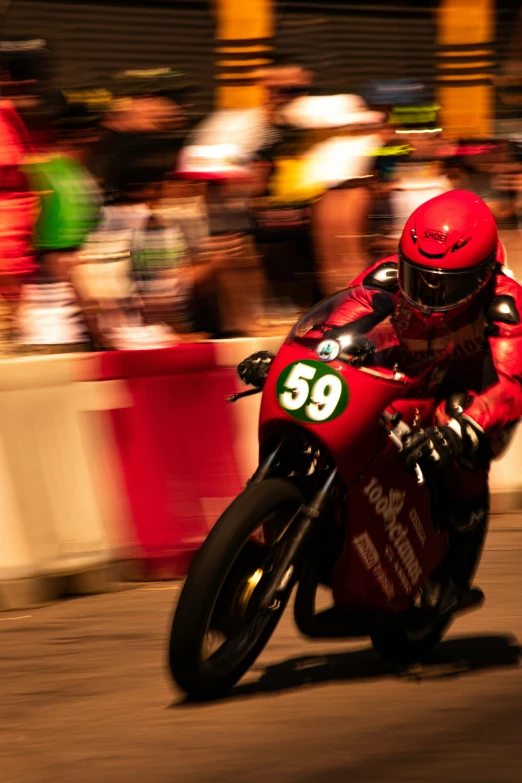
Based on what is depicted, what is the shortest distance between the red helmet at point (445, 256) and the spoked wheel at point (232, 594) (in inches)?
32.4

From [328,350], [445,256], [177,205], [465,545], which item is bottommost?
[465,545]

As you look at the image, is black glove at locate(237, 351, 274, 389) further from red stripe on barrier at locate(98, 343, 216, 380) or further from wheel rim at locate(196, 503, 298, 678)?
red stripe on barrier at locate(98, 343, 216, 380)

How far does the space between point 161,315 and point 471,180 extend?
299 centimetres

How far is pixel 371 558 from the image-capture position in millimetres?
5281

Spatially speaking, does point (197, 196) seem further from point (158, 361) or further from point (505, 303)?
point (505, 303)

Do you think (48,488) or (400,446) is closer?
(400,446)

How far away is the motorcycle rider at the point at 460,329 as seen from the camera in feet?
16.9

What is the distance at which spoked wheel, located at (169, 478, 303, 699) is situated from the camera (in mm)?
4781

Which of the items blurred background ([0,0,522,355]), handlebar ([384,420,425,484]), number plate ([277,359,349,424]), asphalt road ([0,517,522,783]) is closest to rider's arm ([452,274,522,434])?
handlebar ([384,420,425,484])

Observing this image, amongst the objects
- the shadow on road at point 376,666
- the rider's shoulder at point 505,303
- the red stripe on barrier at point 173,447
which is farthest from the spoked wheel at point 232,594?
the red stripe on barrier at point 173,447

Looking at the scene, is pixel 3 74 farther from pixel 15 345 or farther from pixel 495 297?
pixel 495 297

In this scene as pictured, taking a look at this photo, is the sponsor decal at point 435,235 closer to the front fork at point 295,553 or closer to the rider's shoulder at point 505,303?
Result: the rider's shoulder at point 505,303

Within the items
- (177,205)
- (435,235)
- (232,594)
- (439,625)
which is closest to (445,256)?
(435,235)

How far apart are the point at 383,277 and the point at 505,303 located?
0.52 metres
